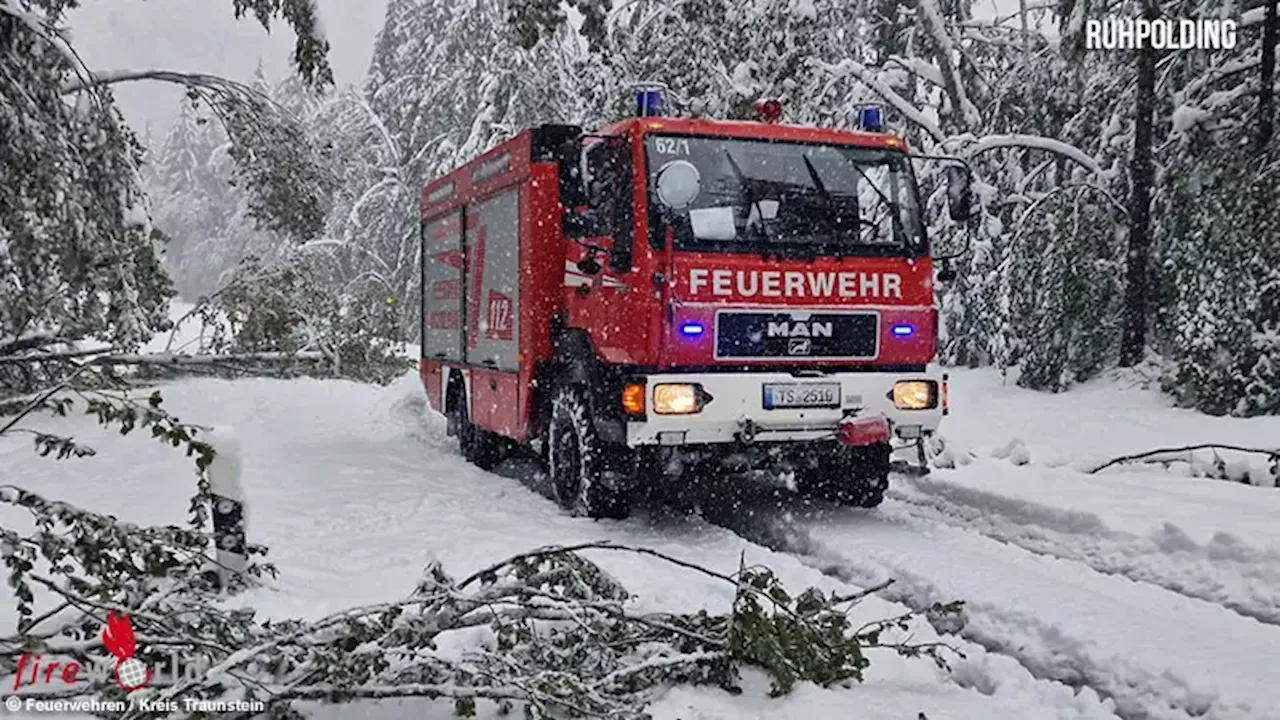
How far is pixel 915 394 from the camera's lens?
7.69 m

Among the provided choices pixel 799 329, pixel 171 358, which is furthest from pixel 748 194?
pixel 171 358

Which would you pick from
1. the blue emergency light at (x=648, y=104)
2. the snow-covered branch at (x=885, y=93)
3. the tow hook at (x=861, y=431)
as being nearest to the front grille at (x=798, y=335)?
the tow hook at (x=861, y=431)

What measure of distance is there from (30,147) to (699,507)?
5.27 m

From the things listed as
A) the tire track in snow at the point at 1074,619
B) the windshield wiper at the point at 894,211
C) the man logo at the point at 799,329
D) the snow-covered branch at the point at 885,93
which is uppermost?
the snow-covered branch at the point at 885,93

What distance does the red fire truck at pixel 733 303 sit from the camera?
7191mm

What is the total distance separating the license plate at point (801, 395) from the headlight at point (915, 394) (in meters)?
0.49

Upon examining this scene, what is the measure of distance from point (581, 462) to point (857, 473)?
81.3 inches

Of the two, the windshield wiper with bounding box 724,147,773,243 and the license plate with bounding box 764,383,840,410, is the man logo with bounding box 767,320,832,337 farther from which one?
the windshield wiper with bounding box 724,147,773,243

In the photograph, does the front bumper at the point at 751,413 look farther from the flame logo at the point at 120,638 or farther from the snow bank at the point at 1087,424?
the flame logo at the point at 120,638

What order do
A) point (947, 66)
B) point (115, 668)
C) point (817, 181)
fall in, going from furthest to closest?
1. point (947, 66)
2. point (817, 181)
3. point (115, 668)

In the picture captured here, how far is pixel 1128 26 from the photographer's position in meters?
15.0

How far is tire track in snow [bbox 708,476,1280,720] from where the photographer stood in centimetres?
434

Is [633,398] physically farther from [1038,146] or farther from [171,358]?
[1038,146]

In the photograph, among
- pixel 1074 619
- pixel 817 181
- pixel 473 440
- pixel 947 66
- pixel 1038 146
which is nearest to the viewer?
pixel 1074 619
